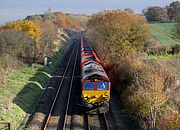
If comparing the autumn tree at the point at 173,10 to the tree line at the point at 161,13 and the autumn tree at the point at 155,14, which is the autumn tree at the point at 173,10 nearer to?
the tree line at the point at 161,13

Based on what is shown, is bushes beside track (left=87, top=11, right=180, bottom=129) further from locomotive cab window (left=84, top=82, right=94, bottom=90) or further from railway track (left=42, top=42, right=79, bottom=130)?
railway track (left=42, top=42, right=79, bottom=130)

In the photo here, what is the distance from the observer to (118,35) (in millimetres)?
40688

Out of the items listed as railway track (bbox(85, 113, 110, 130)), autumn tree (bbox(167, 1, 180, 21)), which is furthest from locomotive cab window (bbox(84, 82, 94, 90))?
autumn tree (bbox(167, 1, 180, 21))

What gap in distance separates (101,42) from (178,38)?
24575 millimetres

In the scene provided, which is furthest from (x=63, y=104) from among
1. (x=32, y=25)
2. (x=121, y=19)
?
(x=32, y=25)

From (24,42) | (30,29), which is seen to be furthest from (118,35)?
(30,29)

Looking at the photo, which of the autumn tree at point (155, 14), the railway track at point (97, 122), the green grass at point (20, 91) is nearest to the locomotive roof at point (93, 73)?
the railway track at point (97, 122)

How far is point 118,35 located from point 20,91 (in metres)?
14.9

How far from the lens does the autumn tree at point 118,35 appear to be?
39.9 m

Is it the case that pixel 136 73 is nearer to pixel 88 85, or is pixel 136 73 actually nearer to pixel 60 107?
pixel 88 85

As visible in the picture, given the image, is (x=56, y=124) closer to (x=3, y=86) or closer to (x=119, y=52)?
(x=3, y=86)

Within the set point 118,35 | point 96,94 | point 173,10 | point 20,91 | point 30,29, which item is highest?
point 118,35

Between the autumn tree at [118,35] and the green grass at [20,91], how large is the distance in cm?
721

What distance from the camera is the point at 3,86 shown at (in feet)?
100.0
